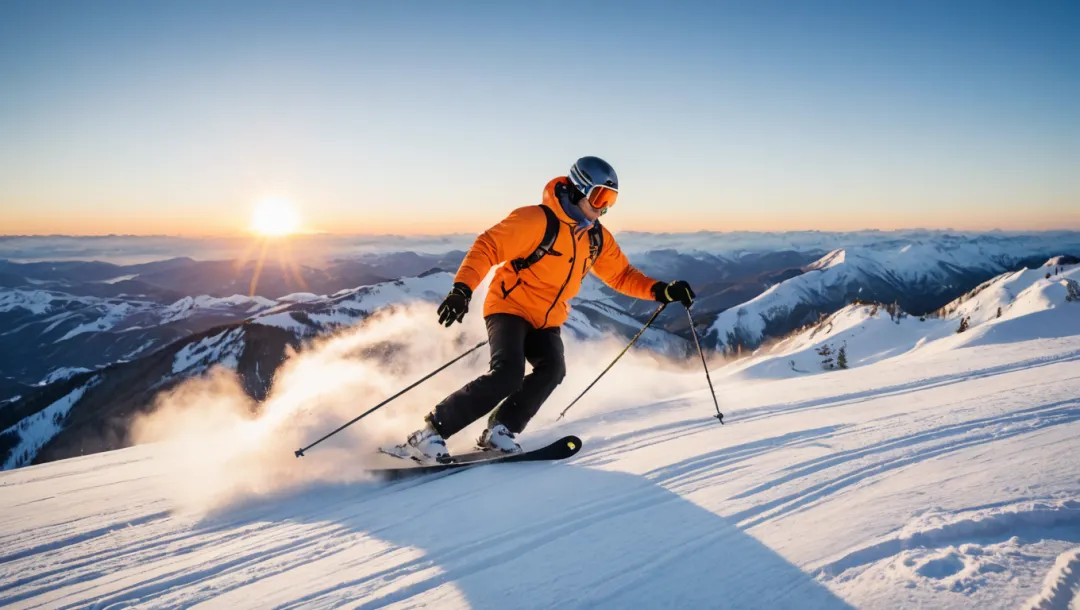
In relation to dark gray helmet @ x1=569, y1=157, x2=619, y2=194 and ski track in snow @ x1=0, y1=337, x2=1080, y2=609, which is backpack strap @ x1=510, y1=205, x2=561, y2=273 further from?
ski track in snow @ x1=0, y1=337, x2=1080, y2=609

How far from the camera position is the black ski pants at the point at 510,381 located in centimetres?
492

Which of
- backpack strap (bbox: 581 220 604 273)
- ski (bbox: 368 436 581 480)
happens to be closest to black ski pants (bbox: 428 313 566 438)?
ski (bbox: 368 436 581 480)

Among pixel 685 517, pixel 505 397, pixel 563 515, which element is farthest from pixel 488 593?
pixel 505 397

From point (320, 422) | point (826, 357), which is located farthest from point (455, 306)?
point (826, 357)

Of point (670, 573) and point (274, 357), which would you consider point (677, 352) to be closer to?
point (274, 357)

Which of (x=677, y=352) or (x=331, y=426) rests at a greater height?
(x=331, y=426)

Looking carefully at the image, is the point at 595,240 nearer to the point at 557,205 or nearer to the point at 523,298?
the point at 557,205

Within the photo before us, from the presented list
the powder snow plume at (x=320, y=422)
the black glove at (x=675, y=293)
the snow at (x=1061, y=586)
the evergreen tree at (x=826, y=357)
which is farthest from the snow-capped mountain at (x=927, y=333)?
the snow at (x=1061, y=586)

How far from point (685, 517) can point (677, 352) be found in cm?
18287

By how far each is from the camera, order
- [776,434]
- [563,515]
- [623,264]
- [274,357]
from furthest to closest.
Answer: [274,357]
[623,264]
[776,434]
[563,515]

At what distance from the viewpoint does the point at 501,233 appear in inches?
197

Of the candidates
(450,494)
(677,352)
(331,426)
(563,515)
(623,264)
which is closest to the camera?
(563,515)

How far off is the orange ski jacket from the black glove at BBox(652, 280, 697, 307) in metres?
1.07

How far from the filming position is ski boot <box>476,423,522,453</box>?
5.08m
